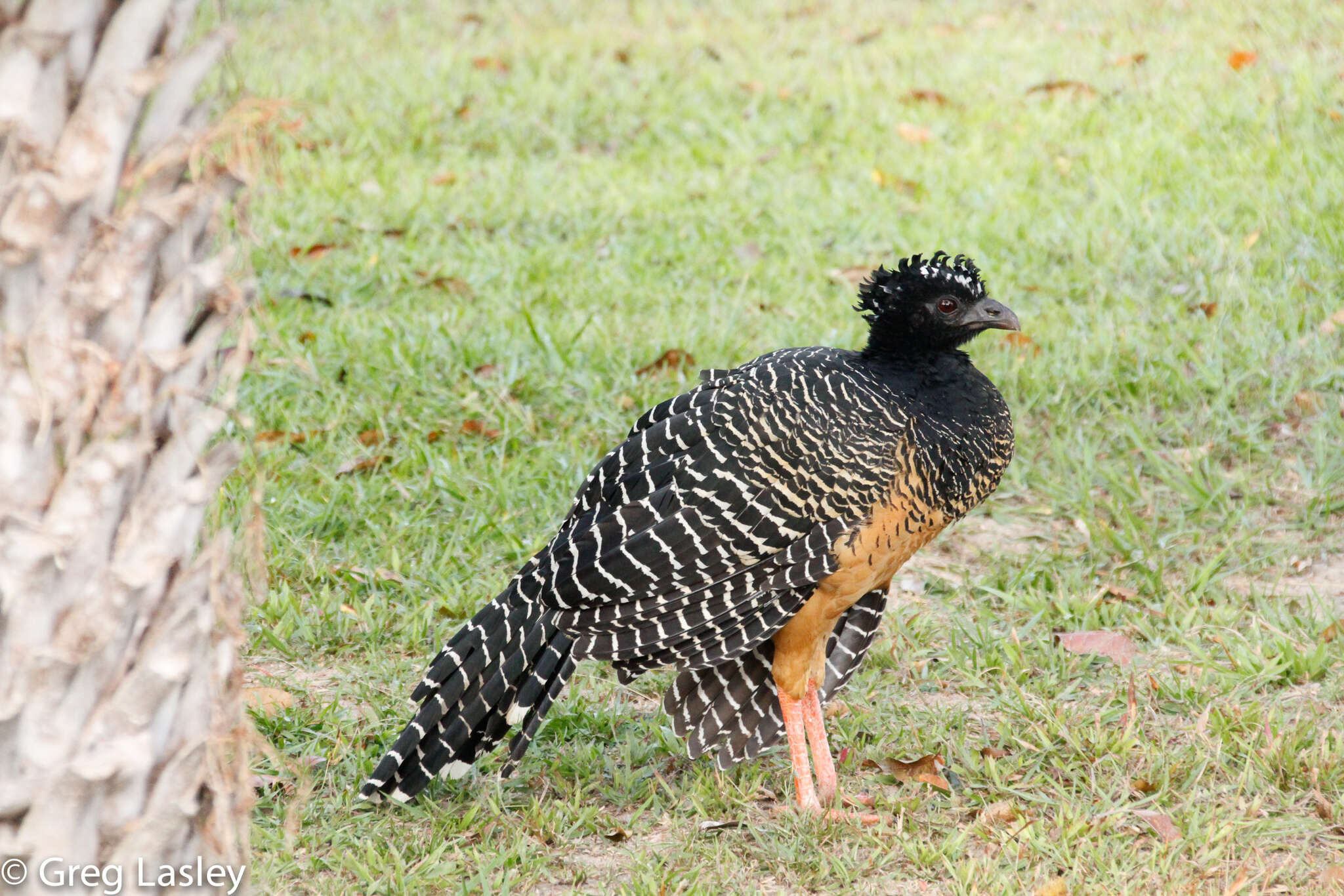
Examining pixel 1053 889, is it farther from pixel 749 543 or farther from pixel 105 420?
pixel 105 420

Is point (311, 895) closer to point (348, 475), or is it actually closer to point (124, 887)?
point (124, 887)

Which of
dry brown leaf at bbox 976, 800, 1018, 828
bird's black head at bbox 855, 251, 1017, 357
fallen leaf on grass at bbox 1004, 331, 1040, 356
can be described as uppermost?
bird's black head at bbox 855, 251, 1017, 357

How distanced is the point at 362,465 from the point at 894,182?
4.04 m

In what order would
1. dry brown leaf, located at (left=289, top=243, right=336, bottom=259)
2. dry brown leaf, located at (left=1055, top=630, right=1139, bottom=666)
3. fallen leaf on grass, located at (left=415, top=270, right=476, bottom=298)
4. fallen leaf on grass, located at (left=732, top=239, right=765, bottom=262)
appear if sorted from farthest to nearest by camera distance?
fallen leaf on grass, located at (left=732, top=239, right=765, bottom=262) → dry brown leaf, located at (left=289, top=243, right=336, bottom=259) → fallen leaf on grass, located at (left=415, top=270, right=476, bottom=298) → dry brown leaf, located at (left=1055, top=630, right=1139, bottom=666)

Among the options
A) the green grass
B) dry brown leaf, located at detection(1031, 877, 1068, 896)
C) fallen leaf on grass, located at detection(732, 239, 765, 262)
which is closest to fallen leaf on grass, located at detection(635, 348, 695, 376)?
the green grass

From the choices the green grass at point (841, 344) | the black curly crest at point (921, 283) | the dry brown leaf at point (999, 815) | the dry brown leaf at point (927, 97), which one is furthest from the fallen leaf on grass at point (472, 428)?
the dry brown leaf at point (927, 97)

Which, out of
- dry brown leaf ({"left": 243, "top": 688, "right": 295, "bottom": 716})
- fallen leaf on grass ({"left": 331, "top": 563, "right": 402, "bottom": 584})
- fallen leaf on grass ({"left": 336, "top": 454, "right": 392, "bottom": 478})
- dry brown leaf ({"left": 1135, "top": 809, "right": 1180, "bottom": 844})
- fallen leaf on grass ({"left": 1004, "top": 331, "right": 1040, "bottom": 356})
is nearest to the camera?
dry brown leaf ({"left": 1135, "top": 809, "right": 1180, "bottom": 844})

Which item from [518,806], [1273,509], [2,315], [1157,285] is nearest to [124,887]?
[2,315]

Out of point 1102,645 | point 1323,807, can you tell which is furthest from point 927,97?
point 1323,807

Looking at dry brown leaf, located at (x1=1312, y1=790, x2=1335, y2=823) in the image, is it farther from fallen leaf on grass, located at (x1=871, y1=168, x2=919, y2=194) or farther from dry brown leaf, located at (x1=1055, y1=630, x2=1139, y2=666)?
fallen leaf on grass, located at (x1=871, y1=168, x2=919, y2=194)

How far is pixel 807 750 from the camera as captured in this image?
3.80m

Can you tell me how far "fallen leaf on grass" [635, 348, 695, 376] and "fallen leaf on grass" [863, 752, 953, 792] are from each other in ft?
8.32

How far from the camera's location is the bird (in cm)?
353

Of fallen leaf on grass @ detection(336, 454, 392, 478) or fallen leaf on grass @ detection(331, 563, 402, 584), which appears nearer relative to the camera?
fallen leaf on grass @ detection(331, 563, 402, 584)
